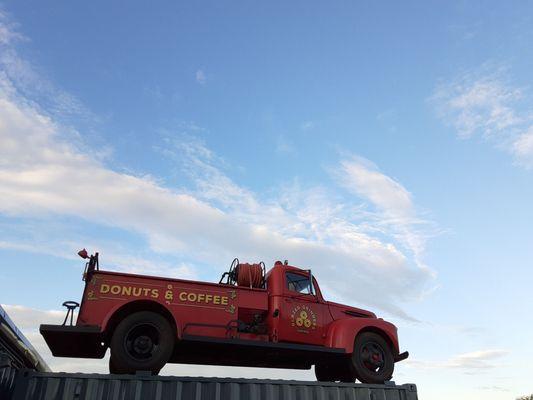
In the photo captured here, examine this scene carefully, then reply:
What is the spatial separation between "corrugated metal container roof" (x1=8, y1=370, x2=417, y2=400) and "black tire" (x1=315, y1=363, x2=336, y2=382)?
8.08 feet

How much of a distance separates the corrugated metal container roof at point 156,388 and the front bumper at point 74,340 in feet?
2.54

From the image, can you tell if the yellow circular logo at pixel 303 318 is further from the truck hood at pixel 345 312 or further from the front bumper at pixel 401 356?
the front bumper at pixel 401 356

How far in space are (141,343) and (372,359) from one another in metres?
4.09

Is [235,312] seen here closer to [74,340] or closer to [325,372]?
[74,340]

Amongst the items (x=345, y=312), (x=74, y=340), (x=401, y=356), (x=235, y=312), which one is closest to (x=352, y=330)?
(x=345, y=312)

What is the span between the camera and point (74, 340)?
23.3 ft

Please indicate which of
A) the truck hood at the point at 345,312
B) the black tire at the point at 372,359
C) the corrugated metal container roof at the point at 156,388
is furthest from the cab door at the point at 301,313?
the corrugated metal container roof at the point at 156,388

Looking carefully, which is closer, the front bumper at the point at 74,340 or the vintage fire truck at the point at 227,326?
the front bumper at the point at 74,340

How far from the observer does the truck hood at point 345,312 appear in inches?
348

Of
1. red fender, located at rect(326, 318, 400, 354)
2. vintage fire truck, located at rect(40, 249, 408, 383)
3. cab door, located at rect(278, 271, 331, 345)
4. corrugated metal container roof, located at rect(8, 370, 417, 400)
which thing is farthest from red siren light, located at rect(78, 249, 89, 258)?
red fender, located at rect(326, 318, 400, 354)

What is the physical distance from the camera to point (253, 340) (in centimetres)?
→ 761

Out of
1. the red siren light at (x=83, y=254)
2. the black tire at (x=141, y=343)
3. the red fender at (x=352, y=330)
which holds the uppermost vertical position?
the red siren light at (x=83, y=254)

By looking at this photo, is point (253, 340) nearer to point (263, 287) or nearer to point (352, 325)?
point (263, 287)

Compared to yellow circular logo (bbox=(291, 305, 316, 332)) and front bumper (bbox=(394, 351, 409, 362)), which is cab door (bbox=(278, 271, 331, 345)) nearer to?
yellow circular logo (bbox=(291, 305, 316, 332))
